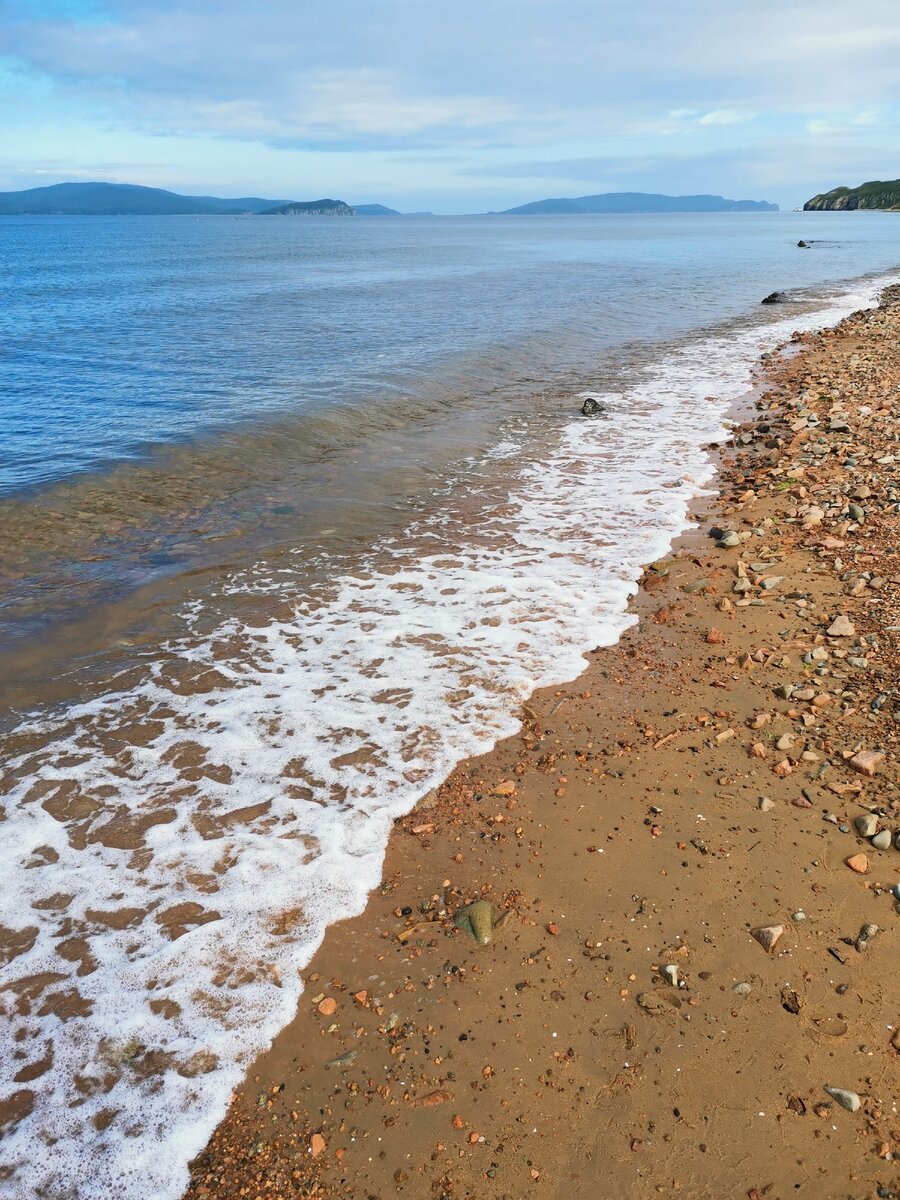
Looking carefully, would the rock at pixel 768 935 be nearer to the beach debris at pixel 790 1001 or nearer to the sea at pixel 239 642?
the beach debris at pixel 790 1001

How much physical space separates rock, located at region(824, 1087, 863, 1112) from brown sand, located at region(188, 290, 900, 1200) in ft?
0.12

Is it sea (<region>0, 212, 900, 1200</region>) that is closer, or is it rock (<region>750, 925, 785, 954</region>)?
sea (<region>0, 212, 900, 1200</region>)

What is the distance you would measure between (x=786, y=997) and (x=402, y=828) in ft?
8.51

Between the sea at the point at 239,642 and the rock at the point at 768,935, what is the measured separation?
241 centimetres

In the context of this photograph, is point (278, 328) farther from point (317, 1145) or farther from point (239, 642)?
point (317, 1145)

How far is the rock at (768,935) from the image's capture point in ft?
13.6

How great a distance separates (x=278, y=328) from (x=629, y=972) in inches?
1180

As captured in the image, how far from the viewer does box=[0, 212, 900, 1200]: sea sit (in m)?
3.97

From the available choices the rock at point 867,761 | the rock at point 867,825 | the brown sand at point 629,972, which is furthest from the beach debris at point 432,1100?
the rock at point 867,761

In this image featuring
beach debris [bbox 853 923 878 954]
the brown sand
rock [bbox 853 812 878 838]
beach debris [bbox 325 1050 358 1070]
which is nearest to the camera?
the brown sand

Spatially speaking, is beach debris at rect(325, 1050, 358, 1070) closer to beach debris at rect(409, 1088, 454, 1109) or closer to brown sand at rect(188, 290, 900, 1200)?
brown sand at rect(188, 290, 900, 1200)

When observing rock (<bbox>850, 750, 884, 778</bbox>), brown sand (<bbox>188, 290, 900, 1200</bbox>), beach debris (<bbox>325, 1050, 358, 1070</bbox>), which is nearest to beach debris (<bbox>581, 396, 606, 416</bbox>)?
brown sand (<bbox>188, 290, 900, 1200</bbox>)

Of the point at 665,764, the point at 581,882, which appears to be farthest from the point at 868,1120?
the point at 665,764

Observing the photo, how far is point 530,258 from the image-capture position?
7038 centimetres
